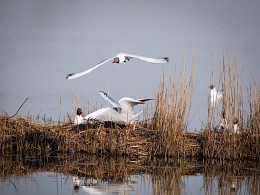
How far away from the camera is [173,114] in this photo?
12695 mm

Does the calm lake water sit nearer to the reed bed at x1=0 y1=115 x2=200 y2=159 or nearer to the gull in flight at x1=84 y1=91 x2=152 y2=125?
the reed bed at x1=0 y1=115 x2=200 y2=159

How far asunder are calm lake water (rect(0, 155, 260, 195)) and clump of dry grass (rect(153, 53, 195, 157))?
356 millimetres

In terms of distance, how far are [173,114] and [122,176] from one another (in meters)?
2.39

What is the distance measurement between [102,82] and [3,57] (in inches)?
179

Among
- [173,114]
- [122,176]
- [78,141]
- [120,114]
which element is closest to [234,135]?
[173,114]

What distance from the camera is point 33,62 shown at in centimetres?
2286

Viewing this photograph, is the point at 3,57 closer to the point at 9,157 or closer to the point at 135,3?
the point at 9,157

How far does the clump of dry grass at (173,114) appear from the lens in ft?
40.4

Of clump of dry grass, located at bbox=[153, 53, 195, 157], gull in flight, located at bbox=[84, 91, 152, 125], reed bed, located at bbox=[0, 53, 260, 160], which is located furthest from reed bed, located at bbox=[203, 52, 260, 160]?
gull in flight, located at bbox=[84, 91, 152, 125]

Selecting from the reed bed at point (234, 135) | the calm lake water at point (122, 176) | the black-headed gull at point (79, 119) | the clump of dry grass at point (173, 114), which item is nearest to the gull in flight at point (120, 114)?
the black-headed gull at point (79, 119)

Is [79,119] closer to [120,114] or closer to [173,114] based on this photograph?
[120,114]

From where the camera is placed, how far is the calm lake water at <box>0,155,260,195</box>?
9.69m

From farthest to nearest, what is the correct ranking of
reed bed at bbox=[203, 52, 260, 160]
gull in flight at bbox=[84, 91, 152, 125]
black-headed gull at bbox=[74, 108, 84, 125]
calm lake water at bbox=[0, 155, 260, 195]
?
black-headed gull at bbox=[74, 108, 84, 125], gull in flight at bbox=[84, 91, 152, 125], reed bed at bbox=[203, 52, 260, 160], calm lake water at bbox=[0, 155, 260, 195]

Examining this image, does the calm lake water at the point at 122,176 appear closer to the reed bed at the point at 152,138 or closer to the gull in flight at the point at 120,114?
the reed bed at the point at 152,138
